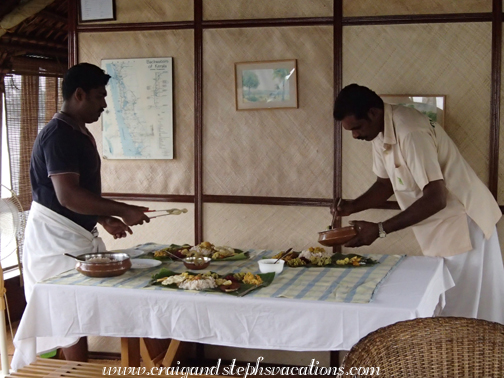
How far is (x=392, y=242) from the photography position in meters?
4.23

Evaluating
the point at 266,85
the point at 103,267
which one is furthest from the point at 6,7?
the point at 103,267

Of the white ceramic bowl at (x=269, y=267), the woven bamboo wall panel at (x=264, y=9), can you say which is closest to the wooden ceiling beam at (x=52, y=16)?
the woven bamboo wall panel at (x=264, y=9)

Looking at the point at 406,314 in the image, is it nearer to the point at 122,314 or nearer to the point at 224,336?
the point at 224,336

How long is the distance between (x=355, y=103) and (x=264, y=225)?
1272 millimetres

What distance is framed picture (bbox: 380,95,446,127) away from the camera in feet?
13.3

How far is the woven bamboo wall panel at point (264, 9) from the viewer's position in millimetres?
4219

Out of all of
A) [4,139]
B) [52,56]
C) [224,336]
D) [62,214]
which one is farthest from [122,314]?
[52,56]

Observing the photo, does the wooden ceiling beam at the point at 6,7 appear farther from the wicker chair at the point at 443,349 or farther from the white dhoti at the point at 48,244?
the wicker chair at the point at 443,349

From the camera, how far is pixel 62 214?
11.1ft

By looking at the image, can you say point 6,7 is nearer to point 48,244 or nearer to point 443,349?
point 48,244

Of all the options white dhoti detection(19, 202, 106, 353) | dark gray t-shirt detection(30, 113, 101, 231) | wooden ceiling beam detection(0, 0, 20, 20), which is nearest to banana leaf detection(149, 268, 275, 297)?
white dhoti detection(19, 202, 106, 353)

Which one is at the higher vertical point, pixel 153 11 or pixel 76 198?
pixel 153 11

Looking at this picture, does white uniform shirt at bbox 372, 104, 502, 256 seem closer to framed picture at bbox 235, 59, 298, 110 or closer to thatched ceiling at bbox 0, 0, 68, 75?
framed picture at bbox 235, 59, 298, 110

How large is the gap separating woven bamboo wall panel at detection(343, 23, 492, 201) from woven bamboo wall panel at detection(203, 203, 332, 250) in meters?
0.50
